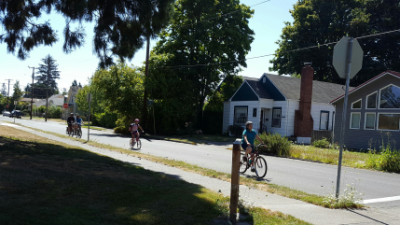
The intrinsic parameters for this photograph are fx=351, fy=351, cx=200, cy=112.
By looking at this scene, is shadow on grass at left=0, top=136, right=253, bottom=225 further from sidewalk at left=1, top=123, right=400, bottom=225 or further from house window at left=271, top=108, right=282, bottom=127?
house window at left=271, top=108, right=282, bottom=127

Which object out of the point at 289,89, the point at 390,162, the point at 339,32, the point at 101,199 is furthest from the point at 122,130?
the point at 339,32

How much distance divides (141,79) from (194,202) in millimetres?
27108

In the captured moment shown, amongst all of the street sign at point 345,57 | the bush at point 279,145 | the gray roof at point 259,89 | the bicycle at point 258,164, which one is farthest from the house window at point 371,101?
the street sign at point 345,57

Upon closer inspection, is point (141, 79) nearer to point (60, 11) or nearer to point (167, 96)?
point (167, 96)

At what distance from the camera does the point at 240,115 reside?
33.4 meters

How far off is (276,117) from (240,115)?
3.56 metres

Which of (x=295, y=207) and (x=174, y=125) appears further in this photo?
(x=174, y=125)

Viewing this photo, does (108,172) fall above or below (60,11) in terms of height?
below

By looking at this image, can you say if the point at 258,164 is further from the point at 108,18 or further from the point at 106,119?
the point at 106,119

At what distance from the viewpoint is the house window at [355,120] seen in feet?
78.9

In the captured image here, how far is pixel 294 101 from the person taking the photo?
3058 cm

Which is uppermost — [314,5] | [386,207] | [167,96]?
[314,5]

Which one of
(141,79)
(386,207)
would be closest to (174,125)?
(141,79)

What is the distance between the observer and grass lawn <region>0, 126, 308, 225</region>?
5109mm
